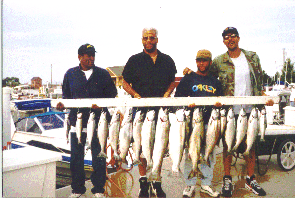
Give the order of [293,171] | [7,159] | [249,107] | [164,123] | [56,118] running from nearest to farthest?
[7,159] < [164,123] < [249,107] < [293,171] < [56,118]

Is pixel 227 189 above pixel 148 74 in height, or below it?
below

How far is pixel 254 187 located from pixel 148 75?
223 centimetres

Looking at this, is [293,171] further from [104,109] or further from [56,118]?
[56,118]

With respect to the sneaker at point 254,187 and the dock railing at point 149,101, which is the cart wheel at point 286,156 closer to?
the sneaker at point 254,187

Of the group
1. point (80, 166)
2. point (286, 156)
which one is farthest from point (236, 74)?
point (80, 166)

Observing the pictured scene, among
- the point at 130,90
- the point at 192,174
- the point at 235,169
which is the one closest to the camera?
the point at 192,174

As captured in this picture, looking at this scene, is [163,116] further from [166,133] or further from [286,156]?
[286,156]

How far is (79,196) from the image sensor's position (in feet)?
10.9

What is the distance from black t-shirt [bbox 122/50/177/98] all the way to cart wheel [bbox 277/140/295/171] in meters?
2.90

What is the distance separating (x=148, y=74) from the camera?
328 cm

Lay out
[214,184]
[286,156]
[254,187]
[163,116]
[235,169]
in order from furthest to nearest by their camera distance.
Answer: [235,169]
[286,156]
[214,184]
[254,187]
[163,116]

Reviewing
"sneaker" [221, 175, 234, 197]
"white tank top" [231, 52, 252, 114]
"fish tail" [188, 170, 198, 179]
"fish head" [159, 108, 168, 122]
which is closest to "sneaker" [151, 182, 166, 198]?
"fish tail" [188, 170, 198, 179]

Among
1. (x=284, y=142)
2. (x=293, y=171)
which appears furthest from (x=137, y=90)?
(x=293, y=171)

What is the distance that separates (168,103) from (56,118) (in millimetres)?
6498
